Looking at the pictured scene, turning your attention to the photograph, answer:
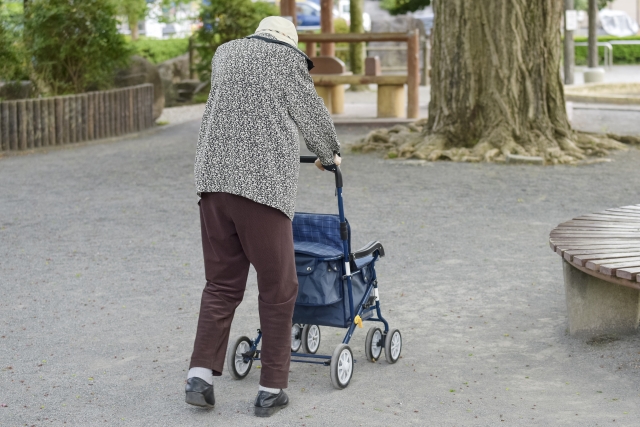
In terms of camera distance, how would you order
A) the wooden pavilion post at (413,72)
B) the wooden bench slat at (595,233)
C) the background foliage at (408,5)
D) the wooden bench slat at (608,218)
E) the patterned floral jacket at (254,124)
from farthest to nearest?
1. the background foliage at (408,5)
2. the wooden pavilion post at (413,72)
3. the wooden bench slat at (608,218)
4. the wooden bench slat at (595,233)
5. the patterned floral jacket at (254,124)

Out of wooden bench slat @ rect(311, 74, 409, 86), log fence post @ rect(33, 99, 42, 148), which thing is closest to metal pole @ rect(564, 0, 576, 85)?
wooden bench slat @ rect(311, 74, 409, 86)

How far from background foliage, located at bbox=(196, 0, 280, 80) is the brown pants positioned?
16.7m

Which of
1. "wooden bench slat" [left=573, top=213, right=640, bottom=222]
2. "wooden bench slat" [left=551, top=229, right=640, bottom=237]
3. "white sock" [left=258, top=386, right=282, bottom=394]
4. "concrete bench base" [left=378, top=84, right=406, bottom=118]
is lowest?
"white sock" [left=258, top=386, right=282, bottom=394]

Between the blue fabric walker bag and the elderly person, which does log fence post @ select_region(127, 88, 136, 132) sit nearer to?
the blue fabric walker bag

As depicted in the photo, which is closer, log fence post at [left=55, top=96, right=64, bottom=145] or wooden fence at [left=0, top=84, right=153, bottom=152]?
wooden fence at [left=0, top=84, right=153, bottom=152]

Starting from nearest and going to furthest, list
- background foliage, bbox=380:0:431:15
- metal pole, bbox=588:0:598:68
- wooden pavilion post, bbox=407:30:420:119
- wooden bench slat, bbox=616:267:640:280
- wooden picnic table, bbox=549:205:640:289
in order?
1. wooden bench slat, bbox=616:267:640:280
2. wooden picnic table, bbox=549:205:640:289
3. wooden pavilion post, bbox=407:30:420:119
4. metal pole, bbox=588:0:598:68
5. background foliage, bbox=380:0:431:15

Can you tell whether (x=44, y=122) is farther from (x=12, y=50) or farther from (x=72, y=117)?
(x=12, y=50)

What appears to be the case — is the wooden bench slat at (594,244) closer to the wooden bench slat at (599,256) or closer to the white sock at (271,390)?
the wooden bench slat at (599,256)

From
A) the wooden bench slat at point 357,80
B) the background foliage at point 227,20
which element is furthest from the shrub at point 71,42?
the background foliage at point 227,20

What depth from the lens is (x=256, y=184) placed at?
4.03 meters

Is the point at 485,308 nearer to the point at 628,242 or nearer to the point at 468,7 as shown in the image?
the point at 628,242

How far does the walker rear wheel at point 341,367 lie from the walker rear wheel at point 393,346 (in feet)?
0.99

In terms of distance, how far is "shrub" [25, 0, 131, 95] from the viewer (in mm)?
14656

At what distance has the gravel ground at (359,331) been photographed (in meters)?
4.26
